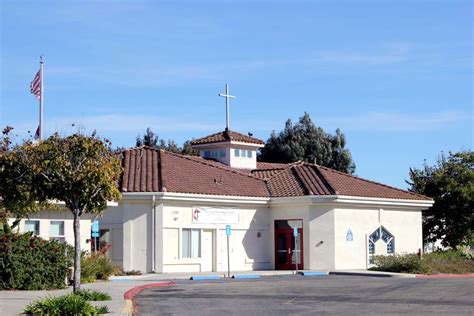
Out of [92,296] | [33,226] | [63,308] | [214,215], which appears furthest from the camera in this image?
[214,215]

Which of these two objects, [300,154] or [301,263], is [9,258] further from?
[300,154]

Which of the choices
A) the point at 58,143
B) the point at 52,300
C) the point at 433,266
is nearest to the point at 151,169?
the point at 433,266

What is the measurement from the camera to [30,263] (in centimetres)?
2459

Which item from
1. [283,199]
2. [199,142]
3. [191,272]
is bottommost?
[191,272]

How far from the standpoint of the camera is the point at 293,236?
4028cm

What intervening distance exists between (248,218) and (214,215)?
2283 mm

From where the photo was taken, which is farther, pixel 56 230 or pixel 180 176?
pixel 180 176

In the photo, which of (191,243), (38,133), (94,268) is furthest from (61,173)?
(191,243)

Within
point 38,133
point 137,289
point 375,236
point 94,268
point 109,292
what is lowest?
point 137,289

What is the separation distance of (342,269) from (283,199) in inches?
182

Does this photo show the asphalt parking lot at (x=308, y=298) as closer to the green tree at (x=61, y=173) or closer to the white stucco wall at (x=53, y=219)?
the green tree at (x=61, y=173)

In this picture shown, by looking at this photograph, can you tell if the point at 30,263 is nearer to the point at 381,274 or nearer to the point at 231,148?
the point at 381,274

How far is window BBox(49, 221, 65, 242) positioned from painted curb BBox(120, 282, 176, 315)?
4438 mm

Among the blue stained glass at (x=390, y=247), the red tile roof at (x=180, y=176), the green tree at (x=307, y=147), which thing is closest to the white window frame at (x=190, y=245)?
the red tile roof at (x=180, y=176)
